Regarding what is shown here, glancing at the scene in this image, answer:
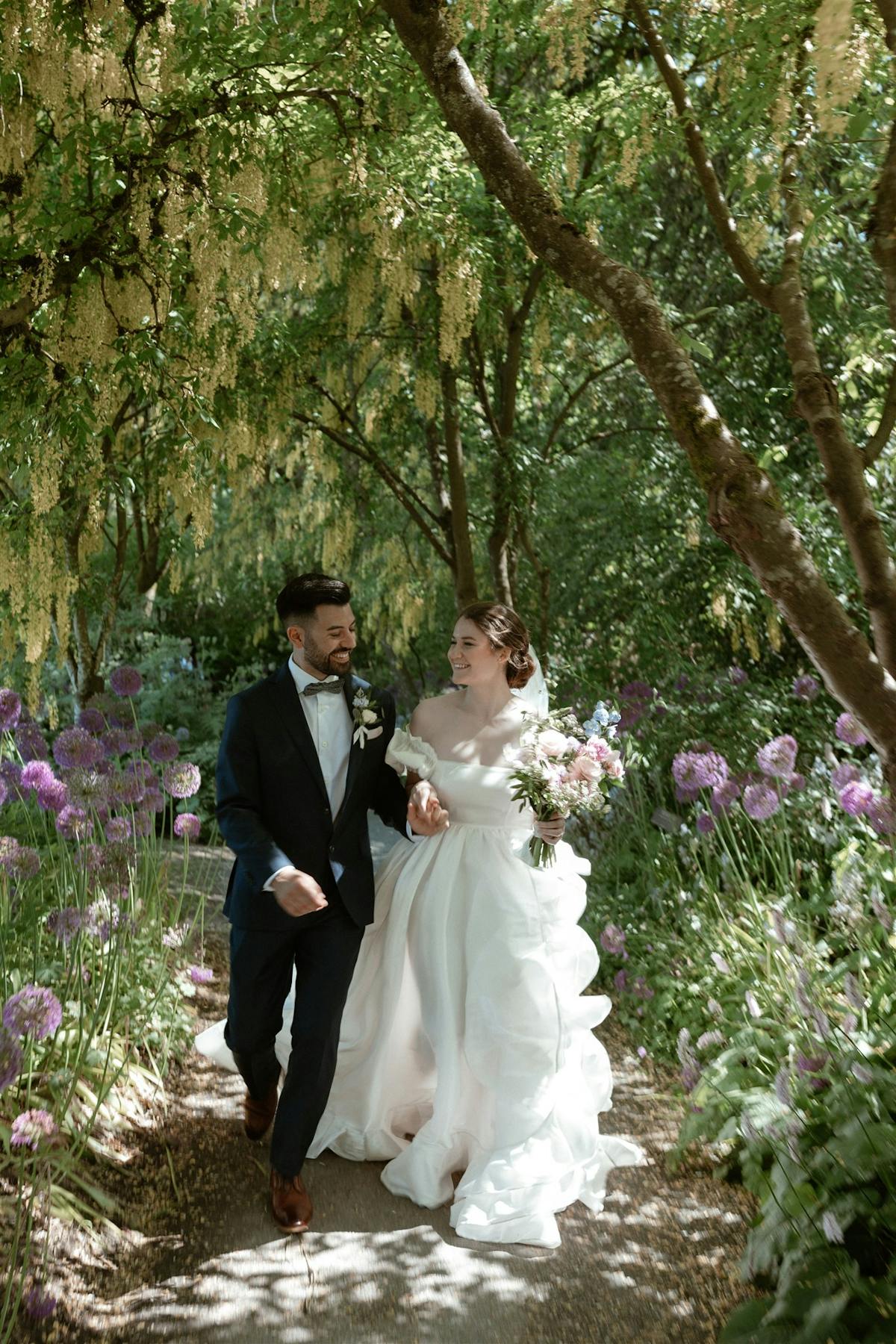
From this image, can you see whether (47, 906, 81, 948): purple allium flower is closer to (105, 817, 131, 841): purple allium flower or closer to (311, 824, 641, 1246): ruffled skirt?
(105, 817, 131, 841): purple allium flower

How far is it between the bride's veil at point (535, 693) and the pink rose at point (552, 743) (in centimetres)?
19

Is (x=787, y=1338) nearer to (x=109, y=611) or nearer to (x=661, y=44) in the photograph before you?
(x=661, y=44)

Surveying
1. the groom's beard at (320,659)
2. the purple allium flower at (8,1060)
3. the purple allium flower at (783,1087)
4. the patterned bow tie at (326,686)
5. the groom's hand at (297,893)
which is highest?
the groom's beard at (320,659)

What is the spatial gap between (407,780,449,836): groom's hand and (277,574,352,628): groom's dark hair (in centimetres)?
60

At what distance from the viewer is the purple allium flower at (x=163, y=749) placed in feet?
14.0

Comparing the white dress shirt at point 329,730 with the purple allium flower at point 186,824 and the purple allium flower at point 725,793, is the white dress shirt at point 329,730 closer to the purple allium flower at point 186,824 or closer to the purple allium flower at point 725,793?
the purple allium flower at point 186,824

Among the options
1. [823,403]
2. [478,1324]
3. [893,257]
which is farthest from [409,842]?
[893,257]

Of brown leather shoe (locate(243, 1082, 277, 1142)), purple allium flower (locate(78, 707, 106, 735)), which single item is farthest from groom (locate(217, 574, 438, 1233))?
purple allium flower (locate(78, 707, 106, 735))

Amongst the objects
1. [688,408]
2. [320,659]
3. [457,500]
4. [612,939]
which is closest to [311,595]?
Result: [320,659]

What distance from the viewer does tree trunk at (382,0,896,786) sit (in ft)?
7.56

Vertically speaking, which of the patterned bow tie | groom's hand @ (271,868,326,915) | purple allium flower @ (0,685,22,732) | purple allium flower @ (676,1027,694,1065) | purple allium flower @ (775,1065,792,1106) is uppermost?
the patterned bow tie

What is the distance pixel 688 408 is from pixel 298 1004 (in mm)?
1886

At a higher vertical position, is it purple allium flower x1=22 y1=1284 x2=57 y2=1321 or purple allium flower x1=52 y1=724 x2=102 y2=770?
purple allium flower x1=52 y1=724 x2=102 y2=770

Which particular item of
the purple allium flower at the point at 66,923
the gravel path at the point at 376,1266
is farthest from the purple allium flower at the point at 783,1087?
the purple allium flower at the point at 66,923
